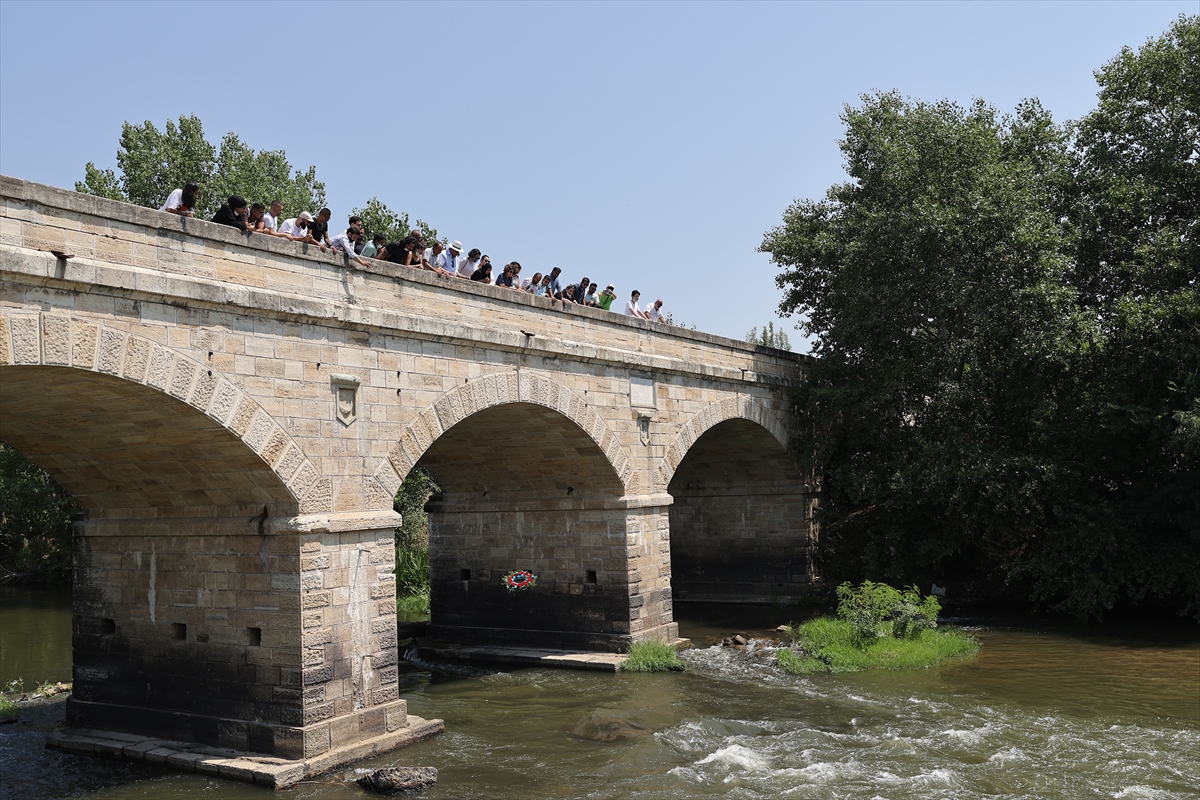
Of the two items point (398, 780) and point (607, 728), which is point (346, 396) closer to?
point (398, 780)

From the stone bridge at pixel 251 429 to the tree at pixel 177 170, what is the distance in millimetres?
14940

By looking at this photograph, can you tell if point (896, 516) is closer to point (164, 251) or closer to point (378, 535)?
point (378, 535)

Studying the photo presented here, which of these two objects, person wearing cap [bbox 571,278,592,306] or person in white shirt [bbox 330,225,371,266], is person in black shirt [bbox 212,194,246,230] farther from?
person wearing cap [bbox 571,278,592,306]

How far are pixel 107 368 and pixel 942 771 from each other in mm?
7616

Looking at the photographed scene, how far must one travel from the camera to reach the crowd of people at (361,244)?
881 cm

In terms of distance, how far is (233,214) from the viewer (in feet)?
29.3

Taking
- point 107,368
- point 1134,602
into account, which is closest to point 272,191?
point 107,368

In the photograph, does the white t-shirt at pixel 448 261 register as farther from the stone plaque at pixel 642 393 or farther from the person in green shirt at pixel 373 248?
the stone plaque at pixel 642 393

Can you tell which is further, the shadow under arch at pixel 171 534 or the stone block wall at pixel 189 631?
the stone block wall at pixel 189 631

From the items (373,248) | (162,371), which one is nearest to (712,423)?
(373,248)

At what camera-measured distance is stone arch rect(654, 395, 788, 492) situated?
1452 cm

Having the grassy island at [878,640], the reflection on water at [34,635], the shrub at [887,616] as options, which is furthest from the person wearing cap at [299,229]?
the shrub at [887,616]

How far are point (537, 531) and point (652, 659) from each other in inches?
101

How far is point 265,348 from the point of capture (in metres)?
8.66
